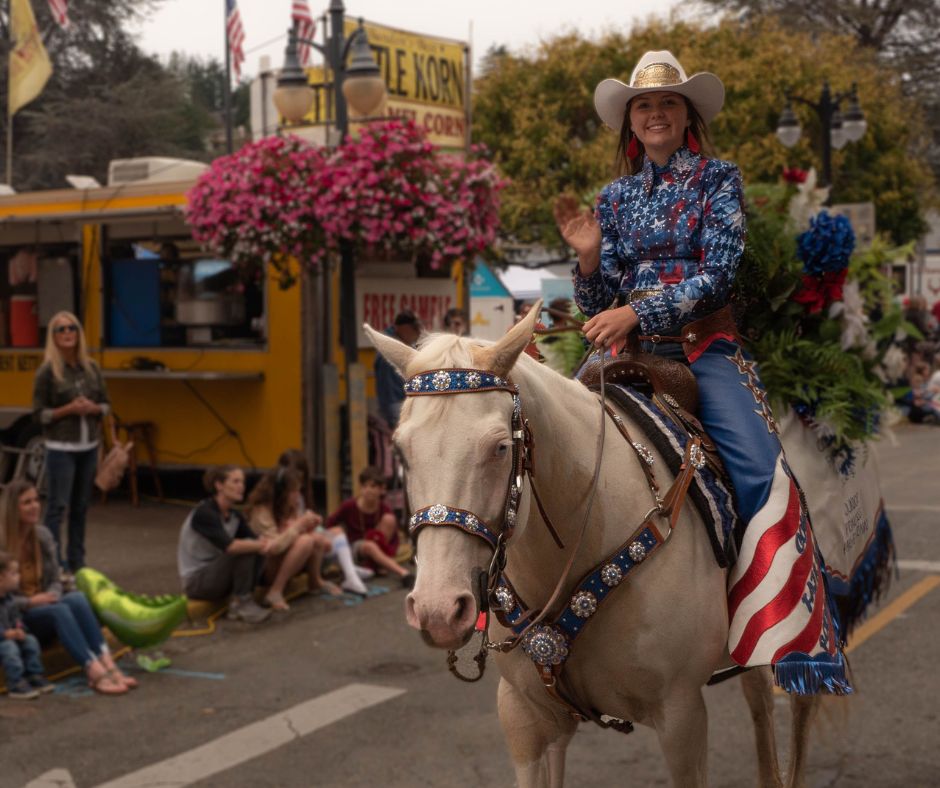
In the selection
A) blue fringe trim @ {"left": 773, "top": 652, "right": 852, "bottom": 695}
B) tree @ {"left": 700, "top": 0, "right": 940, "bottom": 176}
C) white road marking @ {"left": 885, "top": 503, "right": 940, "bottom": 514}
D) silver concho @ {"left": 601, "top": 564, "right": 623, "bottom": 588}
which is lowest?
white road marking @ {"left": 885, "top": 503, "right": 940, "bottom": 514}

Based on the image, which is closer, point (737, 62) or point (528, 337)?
point (528, 337)

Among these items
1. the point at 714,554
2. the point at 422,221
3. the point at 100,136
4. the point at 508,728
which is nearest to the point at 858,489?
the point at 714,554

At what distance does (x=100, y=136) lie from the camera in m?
36.7

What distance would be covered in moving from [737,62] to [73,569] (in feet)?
77.7

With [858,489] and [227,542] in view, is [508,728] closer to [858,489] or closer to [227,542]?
[858,489]

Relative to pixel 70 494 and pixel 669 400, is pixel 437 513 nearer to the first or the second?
pixel 669 400

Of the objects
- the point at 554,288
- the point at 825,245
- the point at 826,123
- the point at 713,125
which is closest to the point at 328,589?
the point at 825,245

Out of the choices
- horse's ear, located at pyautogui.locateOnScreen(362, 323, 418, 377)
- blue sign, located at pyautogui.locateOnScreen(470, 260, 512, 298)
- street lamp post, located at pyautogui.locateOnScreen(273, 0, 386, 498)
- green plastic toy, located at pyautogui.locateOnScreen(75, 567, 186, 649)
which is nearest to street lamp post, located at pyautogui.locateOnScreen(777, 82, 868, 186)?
blue sign, located at pyautogui.locateOnScreen(470, 260, 512, 298)

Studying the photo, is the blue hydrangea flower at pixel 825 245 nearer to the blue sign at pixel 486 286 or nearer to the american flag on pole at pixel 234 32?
the blue sign at pixel 486 286

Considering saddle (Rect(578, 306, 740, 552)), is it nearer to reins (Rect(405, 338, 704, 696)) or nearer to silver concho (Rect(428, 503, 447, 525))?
reins (Rect(405, 338, 704, 696))

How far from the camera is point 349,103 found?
1119 centimetres

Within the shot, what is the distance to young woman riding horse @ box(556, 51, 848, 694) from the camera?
11.8 ft

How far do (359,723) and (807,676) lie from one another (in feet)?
11.8

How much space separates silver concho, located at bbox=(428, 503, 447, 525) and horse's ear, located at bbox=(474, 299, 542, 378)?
0.36 m
